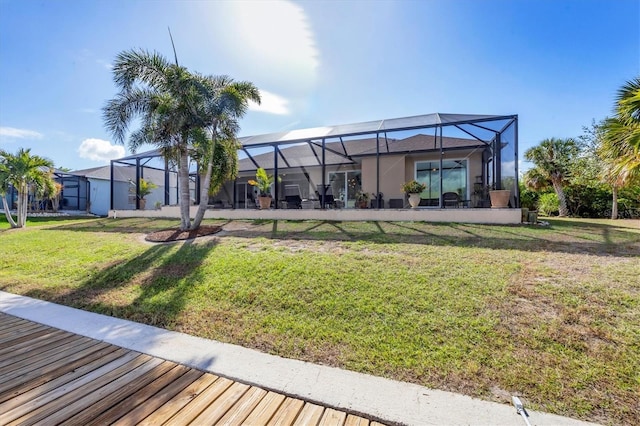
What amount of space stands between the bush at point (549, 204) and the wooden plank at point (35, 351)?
2242 cm

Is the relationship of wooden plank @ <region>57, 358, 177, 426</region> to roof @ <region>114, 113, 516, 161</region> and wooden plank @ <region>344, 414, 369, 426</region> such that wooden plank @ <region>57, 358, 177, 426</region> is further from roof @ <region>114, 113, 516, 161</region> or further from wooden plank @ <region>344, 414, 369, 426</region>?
roof @ <region>114, 113, 516, 161</region>

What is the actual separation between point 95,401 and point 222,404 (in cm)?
97

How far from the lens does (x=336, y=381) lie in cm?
246

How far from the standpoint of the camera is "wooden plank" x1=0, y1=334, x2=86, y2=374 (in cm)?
274

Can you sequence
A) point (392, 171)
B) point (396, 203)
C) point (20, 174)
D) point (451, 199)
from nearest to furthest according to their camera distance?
1. point (20, 174)
2. point (451, 199)
3. point (396, 203)
4. point (392, 171)

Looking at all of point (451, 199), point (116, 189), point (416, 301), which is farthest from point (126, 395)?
point (116, 189)

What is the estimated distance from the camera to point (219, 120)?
8.88m

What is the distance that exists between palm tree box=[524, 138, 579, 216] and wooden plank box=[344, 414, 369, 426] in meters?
19.7

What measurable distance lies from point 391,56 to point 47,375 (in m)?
10.9

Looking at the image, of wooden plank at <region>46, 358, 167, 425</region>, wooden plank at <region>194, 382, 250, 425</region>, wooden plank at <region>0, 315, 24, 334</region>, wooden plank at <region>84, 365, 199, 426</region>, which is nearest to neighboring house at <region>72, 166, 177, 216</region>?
wooden plank at <region>0, 315, 24, 334</region>

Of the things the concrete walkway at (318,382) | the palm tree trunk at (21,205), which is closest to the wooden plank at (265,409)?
the concrete walkway at (318,382)

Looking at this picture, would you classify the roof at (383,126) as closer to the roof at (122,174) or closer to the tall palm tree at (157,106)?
the tall palm tree at (157,106)

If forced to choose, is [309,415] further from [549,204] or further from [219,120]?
[549,204]

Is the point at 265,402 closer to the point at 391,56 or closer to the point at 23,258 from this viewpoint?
the point at 23,258
